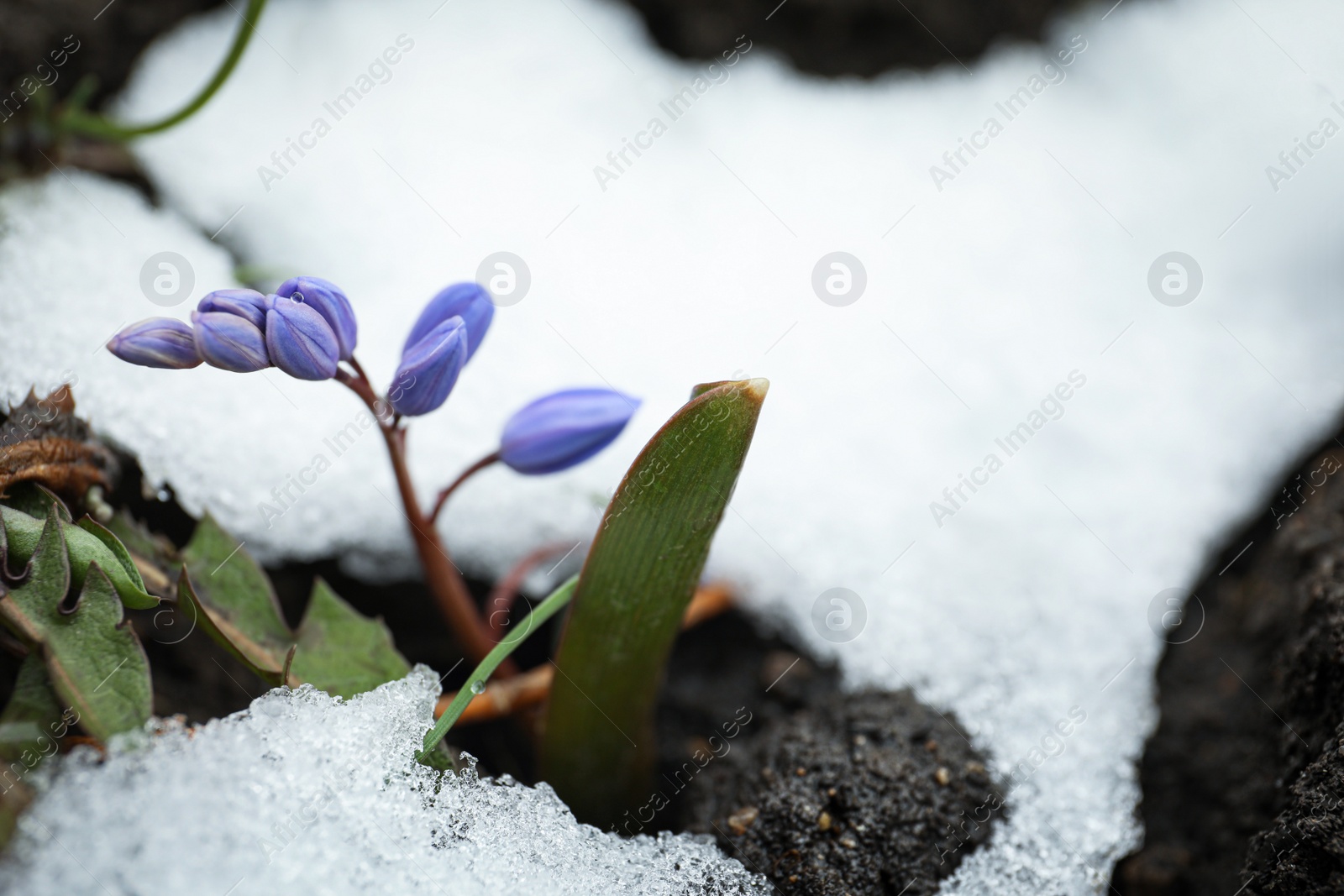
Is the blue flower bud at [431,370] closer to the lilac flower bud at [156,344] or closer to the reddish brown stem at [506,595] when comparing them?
the lilac flower bud at [156,344]

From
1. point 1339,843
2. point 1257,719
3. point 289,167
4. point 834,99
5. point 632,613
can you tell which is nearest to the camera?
point 1339,843

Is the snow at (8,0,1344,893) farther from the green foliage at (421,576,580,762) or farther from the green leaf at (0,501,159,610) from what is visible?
the green foliage at (421,576,580,762)

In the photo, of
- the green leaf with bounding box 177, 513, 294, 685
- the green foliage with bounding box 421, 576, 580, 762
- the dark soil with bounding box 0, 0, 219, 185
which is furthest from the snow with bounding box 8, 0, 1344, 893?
the green foliage with bounding box 421, 576, 580, 762

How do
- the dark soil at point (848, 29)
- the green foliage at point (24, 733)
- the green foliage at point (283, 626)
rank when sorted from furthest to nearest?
the dark soil at point (848, 29), the green foliage at point (283, 626), the green foliage at point (24, 733)

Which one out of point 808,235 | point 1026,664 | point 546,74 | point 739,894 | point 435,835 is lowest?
point 435,835

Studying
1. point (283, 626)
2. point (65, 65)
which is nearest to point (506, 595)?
point (283, 626)

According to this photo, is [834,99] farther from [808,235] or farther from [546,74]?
[546,74]

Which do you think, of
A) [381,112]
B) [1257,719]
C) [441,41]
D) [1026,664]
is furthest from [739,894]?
[441,41]

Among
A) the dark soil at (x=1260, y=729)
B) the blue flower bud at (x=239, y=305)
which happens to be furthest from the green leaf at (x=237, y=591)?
the dark soil at (x=1260, y=729)
